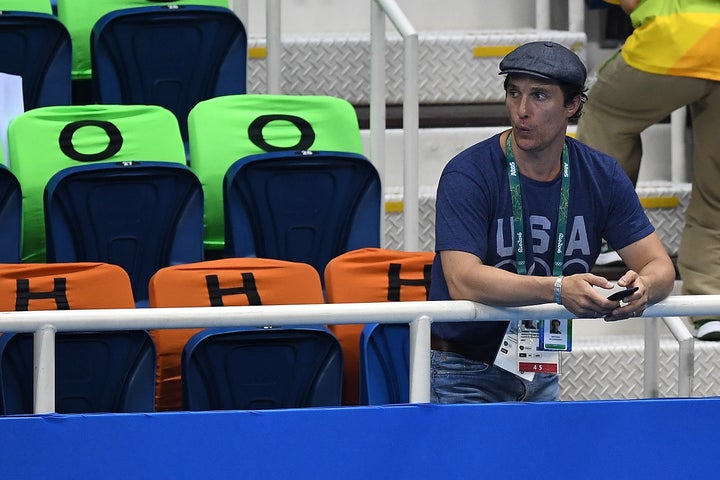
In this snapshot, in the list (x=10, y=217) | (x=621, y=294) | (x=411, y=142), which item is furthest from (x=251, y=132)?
(x=621, y=294)

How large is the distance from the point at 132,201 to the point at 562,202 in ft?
4.82

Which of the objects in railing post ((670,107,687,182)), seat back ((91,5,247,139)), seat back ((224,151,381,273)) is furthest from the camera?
railing post ((670,107,687,182))

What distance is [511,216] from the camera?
125 inches

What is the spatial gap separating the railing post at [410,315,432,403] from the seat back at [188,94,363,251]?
5.23 ft

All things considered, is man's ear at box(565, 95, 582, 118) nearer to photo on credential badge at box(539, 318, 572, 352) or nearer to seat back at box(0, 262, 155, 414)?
photo on credential badge at box(539, 318, 572, 352)

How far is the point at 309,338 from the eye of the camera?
11.8ft

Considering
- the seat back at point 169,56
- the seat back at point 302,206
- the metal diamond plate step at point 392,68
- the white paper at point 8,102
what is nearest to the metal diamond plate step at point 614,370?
the seat back at point 302,206

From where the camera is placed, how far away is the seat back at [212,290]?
3682 millimetres

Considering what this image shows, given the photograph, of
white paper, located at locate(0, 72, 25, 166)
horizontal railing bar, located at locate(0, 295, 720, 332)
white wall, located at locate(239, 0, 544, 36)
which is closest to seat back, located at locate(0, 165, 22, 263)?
white paper, located at locate(0, 72, 25, 166)

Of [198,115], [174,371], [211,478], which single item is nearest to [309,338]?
[174,371]

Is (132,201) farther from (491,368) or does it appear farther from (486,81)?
(486,81)

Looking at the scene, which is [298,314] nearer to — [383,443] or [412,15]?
[383,443]

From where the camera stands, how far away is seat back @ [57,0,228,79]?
5281 millimetres

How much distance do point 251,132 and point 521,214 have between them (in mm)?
1640
